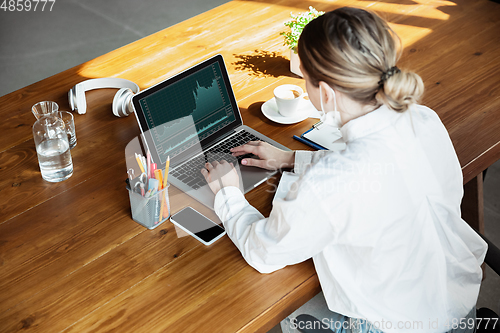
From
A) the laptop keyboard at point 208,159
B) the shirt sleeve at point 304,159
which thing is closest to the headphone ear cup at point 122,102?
the laptop keyboard at point 208,159

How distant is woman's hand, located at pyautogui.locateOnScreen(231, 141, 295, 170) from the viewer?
52.6 inches

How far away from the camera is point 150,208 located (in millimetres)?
1151

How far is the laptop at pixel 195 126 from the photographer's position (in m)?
1.29

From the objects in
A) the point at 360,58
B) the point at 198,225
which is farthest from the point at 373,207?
the point at 198,225

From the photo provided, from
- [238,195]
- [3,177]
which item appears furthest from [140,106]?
[3,177]

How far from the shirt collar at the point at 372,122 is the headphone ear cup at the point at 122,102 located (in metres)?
0.80

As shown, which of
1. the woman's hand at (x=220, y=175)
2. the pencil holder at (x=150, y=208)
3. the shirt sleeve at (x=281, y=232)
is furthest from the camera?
the woman's hand at (x=220, y=175)

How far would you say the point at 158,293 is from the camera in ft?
3.36

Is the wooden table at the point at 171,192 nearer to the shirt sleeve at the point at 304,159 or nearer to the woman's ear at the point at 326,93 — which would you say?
the shirt sleeve at the point at 304,159

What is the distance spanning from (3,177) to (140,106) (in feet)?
Result: 1.52

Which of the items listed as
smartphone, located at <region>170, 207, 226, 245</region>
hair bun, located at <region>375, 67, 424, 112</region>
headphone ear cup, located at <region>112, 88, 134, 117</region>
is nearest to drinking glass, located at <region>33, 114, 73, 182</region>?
headphone ear cup, located at <region>112, 88, 134, 117</region>

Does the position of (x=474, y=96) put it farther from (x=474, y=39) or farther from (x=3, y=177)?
(x=3, y=177)

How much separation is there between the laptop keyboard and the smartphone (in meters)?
0.10

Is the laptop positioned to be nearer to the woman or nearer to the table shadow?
the woman
